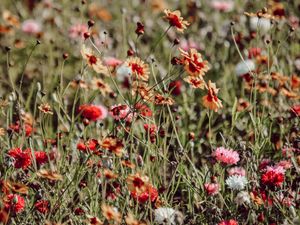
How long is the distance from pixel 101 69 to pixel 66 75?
4.42ft

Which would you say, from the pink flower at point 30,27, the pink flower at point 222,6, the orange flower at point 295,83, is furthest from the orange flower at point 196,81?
the pink flower at point 222,6

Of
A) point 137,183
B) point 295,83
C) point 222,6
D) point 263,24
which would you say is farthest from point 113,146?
point 222,6

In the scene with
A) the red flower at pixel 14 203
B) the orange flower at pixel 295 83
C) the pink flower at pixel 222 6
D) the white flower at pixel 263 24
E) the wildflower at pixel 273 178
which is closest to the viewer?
the red flower at pixel 14 203

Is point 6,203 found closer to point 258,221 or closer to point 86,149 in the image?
point 86,149

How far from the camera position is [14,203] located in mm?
1685

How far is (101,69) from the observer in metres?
2.03

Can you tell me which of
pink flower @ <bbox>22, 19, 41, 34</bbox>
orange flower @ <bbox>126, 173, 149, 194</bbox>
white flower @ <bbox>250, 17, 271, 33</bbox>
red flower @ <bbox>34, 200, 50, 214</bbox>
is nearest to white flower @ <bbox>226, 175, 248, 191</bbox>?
orange flower @ <bbox>126, 173, 149, 194</bbox>

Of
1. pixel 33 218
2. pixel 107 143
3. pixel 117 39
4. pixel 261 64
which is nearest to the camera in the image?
pixel 107 143

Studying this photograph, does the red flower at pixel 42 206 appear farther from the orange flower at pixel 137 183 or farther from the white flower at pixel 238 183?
the white flower at pixel 238 183

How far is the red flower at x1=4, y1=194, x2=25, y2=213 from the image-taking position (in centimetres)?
168

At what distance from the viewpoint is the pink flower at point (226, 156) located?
6.28ft

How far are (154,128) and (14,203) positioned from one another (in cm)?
55

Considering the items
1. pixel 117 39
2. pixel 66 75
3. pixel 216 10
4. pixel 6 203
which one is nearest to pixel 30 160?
pixel 6 203

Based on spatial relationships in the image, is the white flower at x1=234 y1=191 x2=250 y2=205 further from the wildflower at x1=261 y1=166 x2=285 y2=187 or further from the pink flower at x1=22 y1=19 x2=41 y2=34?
the pink flower at x1=22 y1=19 x2=41 y2=34
